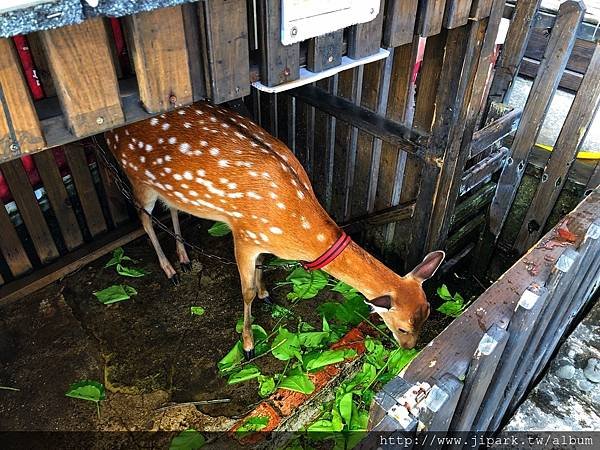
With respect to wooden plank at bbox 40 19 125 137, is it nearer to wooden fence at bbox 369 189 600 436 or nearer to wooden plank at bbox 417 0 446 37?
wooden fence at bbox 369 189 600 436

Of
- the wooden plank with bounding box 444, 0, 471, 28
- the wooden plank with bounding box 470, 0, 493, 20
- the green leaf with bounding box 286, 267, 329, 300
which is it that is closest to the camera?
the wooden plank with bounding box 444, 0, 471, 28

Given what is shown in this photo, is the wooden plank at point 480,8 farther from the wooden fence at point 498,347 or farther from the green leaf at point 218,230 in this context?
the green leaf at point 218,230

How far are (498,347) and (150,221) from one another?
3374 millimetres

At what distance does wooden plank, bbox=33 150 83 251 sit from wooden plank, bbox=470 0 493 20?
127 inches

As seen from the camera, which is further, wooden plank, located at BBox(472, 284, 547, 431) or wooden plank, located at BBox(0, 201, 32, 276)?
wooden plank, located at BBox(0, 201, 32, 276)

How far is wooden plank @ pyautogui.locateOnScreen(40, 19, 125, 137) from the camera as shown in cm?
160

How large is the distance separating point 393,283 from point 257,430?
1318 mm

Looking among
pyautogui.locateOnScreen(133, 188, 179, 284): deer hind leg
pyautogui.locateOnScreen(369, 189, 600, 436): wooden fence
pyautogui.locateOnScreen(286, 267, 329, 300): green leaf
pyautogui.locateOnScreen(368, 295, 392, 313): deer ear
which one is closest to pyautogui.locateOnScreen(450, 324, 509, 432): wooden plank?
pyautogui.locateOnScreen(369, 189, 600, 436): wooden fence

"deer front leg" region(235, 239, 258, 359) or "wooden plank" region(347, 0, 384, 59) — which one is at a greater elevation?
"wooden plank" region(347, 0, 384, 59)

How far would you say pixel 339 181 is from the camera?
185 inches

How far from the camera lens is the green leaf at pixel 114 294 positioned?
4355 millimetres

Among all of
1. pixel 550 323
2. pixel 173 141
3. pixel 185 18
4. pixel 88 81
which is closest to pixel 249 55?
pixel 185 18

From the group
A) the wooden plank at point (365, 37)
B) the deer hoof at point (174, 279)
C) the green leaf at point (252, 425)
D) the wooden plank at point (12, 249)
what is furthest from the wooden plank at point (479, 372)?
the wooden plank at point (12, 249)

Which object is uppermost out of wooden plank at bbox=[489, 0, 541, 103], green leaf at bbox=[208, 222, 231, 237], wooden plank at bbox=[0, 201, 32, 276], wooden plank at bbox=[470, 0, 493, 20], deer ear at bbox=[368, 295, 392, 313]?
wooden plank at bbox=[470, 0, 493, 20]
